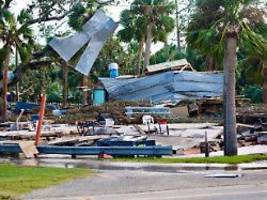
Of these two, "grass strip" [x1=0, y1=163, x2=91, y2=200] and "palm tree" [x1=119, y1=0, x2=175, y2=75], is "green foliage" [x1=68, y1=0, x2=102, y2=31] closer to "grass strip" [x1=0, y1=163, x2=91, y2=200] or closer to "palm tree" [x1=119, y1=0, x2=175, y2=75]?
"palm tree" [x1=119, y1=0, x2=175, y2=75]

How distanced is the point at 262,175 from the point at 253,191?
14.2 feet

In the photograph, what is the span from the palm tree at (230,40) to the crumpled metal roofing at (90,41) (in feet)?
44.2

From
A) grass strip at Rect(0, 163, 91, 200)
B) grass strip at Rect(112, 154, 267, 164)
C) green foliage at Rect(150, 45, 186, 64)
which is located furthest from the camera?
green foliage at Rect(150, 45, 186, 64)

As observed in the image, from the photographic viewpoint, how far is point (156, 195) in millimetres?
13734

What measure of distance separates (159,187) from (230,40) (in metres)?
10.0

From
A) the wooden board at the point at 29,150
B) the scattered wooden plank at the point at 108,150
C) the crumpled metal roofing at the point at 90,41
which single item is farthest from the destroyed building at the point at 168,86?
the scattered wooden plank at the point at 108,150

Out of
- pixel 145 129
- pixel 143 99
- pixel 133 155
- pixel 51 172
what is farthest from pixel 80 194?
pixel 143 99

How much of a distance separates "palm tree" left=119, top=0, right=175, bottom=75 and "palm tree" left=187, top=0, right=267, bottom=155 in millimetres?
34391

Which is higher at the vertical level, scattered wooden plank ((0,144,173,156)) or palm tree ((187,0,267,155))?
palm tree ((187,0,267,155))

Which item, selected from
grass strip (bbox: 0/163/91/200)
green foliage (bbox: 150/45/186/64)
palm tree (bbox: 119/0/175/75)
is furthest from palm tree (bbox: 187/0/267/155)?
green foliage (bbox: 150/45/186/64)

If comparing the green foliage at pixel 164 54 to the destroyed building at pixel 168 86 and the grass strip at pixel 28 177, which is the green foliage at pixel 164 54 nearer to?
the destroyed building at pixel 168 86

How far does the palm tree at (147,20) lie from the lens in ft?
194

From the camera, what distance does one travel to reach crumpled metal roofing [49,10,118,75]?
37.8 metres

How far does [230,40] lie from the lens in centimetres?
2398
